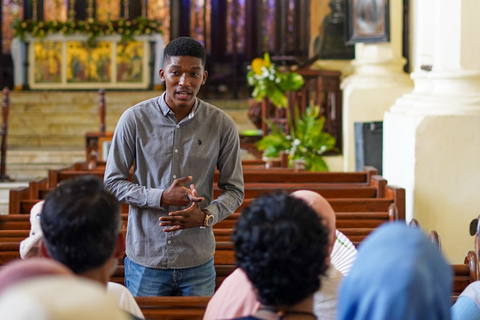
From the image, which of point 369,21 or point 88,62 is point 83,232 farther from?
point 88,62

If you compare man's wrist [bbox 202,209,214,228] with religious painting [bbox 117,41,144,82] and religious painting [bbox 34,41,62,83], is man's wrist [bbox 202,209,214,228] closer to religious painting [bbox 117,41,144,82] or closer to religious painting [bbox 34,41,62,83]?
religious painting [bbox 117,41,144,82]

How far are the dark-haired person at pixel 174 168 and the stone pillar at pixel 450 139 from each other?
9.35ft

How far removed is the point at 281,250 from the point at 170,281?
1285mm

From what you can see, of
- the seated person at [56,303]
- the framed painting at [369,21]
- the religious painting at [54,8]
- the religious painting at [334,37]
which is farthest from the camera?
the religious painting at [54,8]

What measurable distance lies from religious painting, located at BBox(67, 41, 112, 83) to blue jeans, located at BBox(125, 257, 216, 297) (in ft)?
34.0

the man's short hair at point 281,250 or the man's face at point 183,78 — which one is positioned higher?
the man's face at point 183,78

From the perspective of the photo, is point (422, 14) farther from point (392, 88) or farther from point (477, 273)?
point (477, 273)

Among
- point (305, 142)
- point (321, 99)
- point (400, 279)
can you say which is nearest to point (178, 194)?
point (400, 279)

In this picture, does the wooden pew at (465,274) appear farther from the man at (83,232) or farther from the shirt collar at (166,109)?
the man at (83,232)

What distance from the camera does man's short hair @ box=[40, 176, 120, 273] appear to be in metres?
1.61

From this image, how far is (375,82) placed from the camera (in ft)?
28.2

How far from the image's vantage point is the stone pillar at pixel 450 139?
5.22 metres

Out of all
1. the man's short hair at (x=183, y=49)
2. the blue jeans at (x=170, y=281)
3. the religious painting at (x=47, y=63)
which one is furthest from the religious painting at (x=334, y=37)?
the blue jeans at (x=170, y=281)

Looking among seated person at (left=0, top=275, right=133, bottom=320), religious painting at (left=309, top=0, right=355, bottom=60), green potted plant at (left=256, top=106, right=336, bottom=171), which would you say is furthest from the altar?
seated person at (left=0, top=275, right=133, bottom=320)
